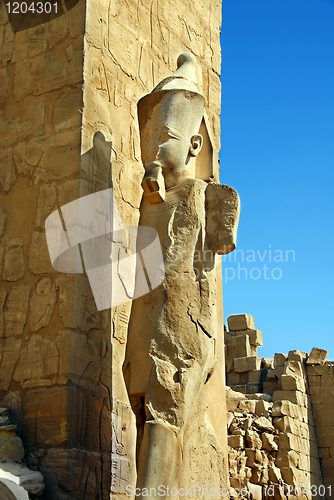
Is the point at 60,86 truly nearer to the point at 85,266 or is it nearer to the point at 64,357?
the point at 85,266

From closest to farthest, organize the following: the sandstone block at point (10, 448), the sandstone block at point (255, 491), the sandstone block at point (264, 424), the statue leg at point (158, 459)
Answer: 1. the statue leg at point (158, 459)
2. the sandstone block at point (10, 448)
3. the sandstone block at point (255, 491)
4. the sandstone block at point (264, 424)

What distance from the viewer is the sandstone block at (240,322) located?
1270cm

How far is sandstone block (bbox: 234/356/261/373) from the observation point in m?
12.2

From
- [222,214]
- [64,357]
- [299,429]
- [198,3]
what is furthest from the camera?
[299,429]

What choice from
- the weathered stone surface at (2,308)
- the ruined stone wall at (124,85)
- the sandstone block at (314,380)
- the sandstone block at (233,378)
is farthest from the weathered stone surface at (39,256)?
the sandstone block at (314,380)

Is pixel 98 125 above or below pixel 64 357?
above

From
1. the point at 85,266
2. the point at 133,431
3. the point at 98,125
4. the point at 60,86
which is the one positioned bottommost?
the point at 133,431

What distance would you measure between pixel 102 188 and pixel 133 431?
1.81 metres

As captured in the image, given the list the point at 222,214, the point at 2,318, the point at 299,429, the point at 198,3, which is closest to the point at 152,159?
the point at 222,214

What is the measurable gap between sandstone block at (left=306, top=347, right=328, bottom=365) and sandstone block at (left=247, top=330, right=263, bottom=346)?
3.30 ft

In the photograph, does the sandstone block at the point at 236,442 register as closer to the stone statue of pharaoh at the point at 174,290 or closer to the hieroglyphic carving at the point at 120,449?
the hieroglyphic carving at the point at 120,449

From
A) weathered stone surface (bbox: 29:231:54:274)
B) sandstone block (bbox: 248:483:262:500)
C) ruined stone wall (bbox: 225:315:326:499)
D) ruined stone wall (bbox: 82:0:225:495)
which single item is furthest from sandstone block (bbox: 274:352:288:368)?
weathered stone surface (bbox: 29:231:54:274)

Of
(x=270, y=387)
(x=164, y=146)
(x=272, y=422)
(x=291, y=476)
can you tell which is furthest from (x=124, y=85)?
(x=270, y=387)

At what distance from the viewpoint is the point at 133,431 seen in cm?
472
